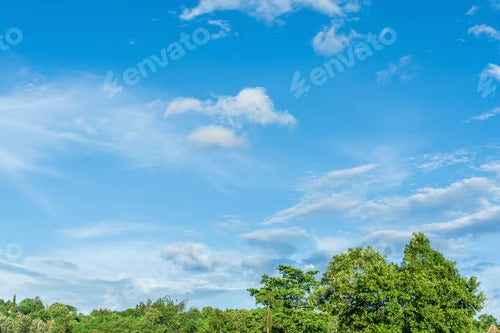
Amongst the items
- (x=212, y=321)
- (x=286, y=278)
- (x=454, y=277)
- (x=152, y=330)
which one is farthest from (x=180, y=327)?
(x=454, y=277)

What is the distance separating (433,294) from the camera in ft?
209

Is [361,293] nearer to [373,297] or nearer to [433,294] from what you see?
[373,297]

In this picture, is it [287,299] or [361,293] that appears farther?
[287,299]

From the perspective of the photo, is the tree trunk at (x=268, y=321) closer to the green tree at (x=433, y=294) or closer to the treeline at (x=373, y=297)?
the treeline at (x=373, y=297)

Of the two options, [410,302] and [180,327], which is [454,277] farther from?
[180,327]

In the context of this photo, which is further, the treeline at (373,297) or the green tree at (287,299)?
the green tree at (287,299)

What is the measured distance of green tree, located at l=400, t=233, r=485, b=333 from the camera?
205ft

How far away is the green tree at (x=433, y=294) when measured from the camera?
62.4 meters

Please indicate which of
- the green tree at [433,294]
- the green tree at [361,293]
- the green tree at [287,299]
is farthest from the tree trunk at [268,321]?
the green tree at [433,294]

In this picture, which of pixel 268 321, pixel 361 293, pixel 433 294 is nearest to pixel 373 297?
pixel 361 293

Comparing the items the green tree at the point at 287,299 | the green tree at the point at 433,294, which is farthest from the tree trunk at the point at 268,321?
the green tree at the point at 433,294

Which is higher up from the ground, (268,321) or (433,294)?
(433,294)

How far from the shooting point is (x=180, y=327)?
14438 cm

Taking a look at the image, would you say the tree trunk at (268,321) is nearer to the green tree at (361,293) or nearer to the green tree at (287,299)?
the green tree at (287,299)
